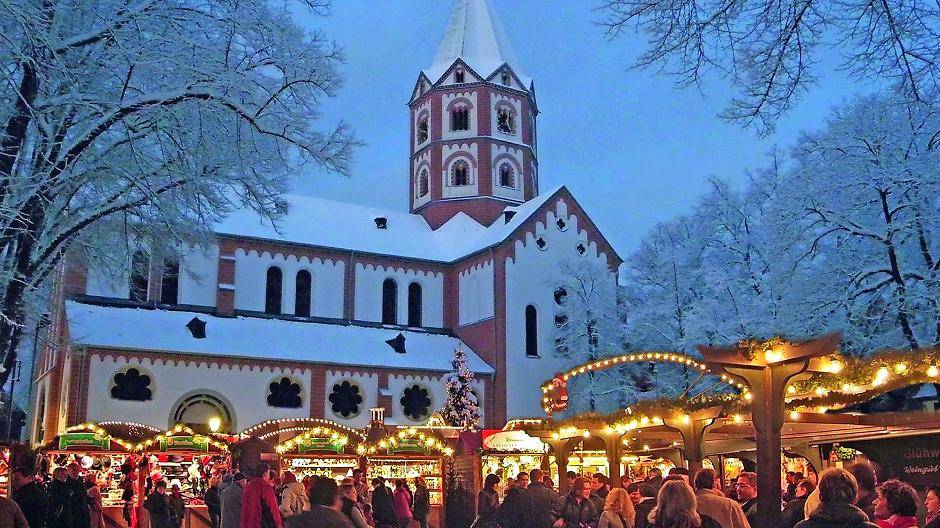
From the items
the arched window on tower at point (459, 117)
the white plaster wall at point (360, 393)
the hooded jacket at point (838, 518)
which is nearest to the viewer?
the hooded jacket at point (838, 518)

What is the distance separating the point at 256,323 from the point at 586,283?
13.8m

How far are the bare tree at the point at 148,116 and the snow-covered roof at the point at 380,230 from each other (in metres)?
28.2

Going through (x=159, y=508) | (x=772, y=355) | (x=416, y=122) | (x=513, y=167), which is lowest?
(x=159, y=508)

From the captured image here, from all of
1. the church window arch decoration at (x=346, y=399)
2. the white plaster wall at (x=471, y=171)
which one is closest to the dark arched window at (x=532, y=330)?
the white plaster wall at (x=471, y=171)

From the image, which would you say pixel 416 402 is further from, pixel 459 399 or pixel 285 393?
pixel 285 393

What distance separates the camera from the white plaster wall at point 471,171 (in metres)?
45.6

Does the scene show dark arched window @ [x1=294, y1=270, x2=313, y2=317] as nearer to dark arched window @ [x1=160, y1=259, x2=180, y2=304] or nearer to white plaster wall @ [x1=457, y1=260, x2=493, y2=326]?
dark arched window @ [x1=160, y1=259, x2=180, y2=304]

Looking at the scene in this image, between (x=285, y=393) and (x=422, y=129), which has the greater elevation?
(x=422, y=129)

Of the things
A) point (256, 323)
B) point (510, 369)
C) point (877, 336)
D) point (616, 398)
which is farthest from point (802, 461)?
point (256, 323)

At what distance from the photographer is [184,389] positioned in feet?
108

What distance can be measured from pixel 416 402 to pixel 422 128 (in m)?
15.9

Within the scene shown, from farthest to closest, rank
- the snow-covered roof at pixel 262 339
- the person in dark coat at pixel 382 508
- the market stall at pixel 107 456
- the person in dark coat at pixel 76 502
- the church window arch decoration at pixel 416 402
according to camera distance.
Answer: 1. the church window arch decoration at pixel 416 402
2. the snow-covered roof at pixel 262 339
3. the market stall at pixel 107 456
4. the person in dark coat at pixel 382 508
5. the person in dark coat at pixel 76 502

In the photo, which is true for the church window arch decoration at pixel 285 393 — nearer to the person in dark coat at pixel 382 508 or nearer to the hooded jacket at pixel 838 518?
the person in dark coat at pixel 382 508

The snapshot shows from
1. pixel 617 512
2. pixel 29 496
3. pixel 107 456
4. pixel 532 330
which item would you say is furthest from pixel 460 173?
pixel 29 496
